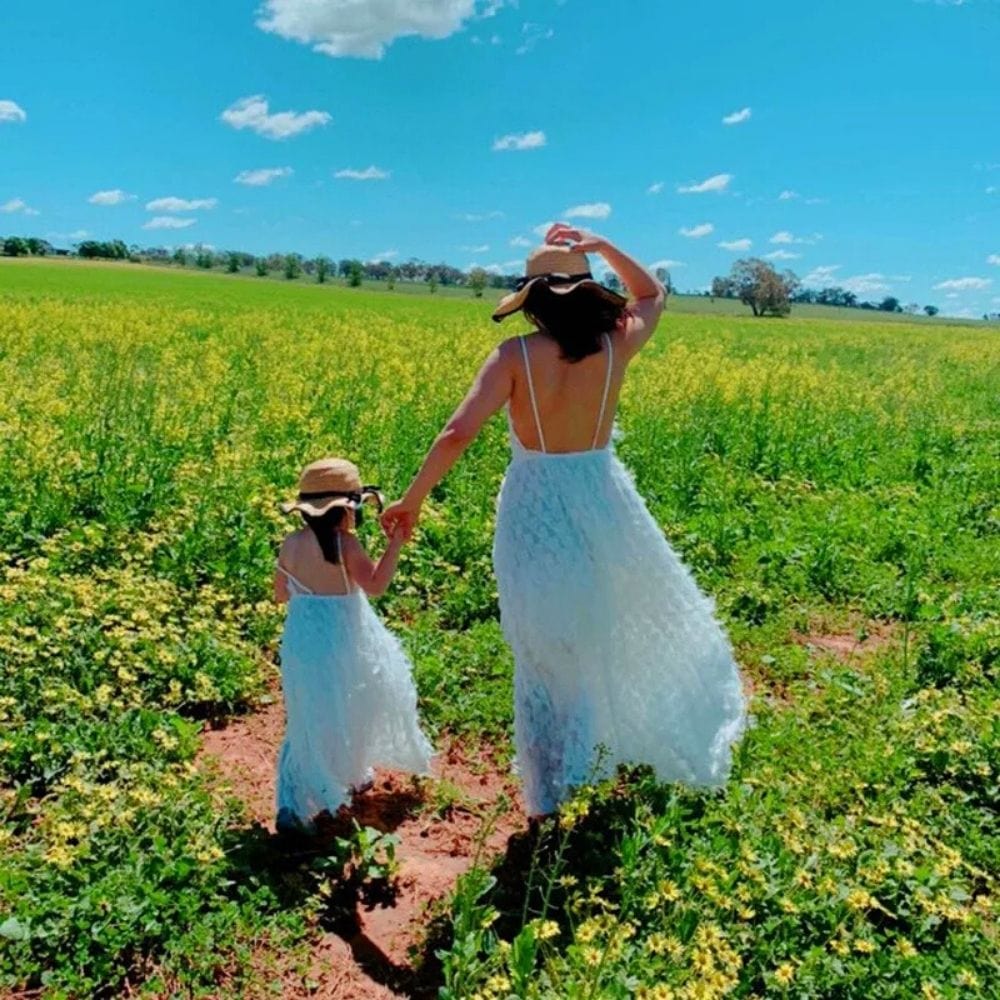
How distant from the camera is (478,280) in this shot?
108 metres

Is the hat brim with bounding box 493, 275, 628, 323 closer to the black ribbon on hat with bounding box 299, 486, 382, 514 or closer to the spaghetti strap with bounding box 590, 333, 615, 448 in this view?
the spaghetti strap with bounding box 590, 333, 615, 448

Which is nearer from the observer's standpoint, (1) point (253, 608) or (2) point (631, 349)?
(2) point (631, 349)

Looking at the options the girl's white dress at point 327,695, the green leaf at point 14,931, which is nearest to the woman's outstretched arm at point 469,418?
the girl's white dress at point 327,695

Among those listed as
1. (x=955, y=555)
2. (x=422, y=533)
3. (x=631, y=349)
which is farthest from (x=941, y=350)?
(x=631, y=349)

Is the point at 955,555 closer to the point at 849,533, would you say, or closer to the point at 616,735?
the point at 849,533

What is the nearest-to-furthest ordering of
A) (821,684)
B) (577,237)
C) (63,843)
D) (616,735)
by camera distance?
(63,843) < (577,237) < (616,735) < (821,684)

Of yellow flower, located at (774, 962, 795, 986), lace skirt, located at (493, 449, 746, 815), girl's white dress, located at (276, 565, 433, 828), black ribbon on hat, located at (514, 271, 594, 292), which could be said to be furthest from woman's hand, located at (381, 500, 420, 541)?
yellow flower, located at (774, 962, 795, 986)

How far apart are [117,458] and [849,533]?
570 centimetres

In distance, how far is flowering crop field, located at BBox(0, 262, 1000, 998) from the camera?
9.65 ft

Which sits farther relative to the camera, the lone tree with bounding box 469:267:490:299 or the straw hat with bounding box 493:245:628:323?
the lone tree with bounding box 469:267:490:299

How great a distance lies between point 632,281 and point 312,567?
1626mm

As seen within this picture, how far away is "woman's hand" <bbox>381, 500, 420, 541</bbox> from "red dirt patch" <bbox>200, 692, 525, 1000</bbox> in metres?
0.98

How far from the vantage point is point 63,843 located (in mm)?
3180

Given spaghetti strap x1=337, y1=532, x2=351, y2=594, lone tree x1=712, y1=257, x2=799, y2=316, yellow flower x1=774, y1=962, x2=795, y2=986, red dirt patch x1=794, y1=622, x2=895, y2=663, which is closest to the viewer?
yellow flower x1=774, y1=962, x2=795, y2=986
